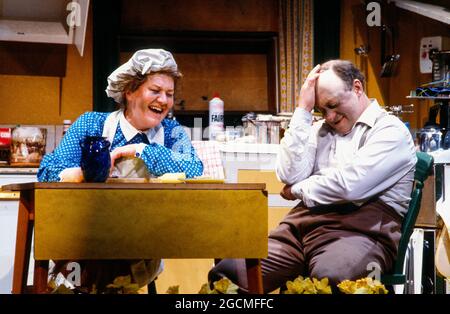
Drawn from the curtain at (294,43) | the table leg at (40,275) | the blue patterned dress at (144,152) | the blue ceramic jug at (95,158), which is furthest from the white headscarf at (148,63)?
the curtain at (294,43)

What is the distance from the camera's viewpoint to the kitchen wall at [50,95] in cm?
445

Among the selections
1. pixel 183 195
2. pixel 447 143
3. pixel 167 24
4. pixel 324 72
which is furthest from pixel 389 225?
pixel 167 24

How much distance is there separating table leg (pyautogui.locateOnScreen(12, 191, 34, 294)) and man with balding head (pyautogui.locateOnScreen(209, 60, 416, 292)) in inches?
25.7

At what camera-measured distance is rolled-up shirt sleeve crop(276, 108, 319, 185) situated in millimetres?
2162

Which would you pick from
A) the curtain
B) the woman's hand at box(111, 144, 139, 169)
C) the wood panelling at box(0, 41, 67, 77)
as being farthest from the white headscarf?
the wood panelling at box(0, 41, 67, 77)

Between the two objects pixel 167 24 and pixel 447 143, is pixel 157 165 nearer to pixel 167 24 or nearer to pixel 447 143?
pixel 447 143

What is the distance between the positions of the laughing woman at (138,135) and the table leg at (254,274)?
580mm

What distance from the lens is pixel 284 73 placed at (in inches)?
176

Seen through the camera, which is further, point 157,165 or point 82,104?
point 82,104

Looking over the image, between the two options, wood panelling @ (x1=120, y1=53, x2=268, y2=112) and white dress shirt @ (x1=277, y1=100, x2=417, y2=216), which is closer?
white dress shirt @ (x1=277, y1=100, x2=417, y2=216)

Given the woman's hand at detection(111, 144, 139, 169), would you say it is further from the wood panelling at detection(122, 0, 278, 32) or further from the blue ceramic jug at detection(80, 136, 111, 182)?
the wood panelling at detection(122, 0, 278, 32)

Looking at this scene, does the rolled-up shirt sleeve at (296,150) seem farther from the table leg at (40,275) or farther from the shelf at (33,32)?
the shelf at (33,32)

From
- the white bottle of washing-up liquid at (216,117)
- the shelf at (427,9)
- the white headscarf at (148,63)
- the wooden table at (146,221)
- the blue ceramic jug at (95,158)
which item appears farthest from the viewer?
the white bottle of washing-up liquid at (216,117)
